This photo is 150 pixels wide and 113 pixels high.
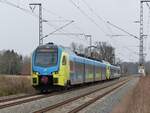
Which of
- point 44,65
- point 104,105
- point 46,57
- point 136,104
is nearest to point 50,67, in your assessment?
point 44,65

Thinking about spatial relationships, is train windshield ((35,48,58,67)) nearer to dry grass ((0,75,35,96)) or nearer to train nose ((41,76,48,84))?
train nose ((41,76,48,84))

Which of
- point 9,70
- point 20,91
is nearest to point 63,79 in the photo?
point 20,91

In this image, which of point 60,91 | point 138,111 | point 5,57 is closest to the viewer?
point 138,111

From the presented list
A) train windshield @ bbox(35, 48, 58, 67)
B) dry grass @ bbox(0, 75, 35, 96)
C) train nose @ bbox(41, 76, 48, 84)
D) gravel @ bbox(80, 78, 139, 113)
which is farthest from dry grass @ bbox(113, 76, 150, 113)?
dry grass @ bbox(0, 75, 35, 96)

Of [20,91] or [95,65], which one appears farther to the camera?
[95,65]

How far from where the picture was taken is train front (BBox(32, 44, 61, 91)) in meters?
30.3

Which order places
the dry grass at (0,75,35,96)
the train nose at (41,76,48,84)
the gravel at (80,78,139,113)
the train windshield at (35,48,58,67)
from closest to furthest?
the gravel at (80,78,139,113) → the train nose at (41,76,48,84) → the dry grass at (0,75,35,96) → the train windshield at (35,48,58,67)

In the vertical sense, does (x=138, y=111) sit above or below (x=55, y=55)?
below

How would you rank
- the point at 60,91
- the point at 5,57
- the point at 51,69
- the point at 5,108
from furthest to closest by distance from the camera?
the point at 5,57 → the point at 60,91 → the point at 51,69 → the point at 5,108

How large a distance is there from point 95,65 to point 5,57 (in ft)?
226

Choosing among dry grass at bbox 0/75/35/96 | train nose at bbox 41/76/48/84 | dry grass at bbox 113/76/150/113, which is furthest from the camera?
dry grass at bbox 0/75/35/96

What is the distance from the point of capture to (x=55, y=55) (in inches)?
1228

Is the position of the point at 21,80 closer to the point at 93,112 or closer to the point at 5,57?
the point at 93,112

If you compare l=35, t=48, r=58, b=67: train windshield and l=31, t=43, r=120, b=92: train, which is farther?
l=35, t=48, r=58, b=67: train windshield
